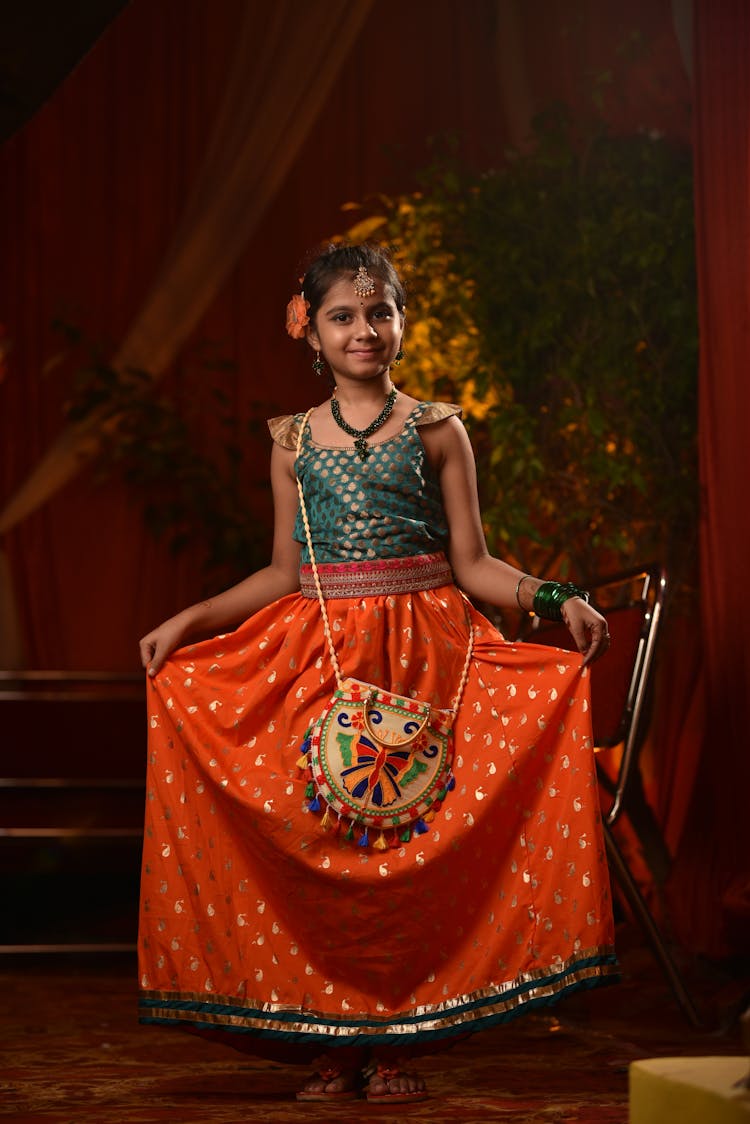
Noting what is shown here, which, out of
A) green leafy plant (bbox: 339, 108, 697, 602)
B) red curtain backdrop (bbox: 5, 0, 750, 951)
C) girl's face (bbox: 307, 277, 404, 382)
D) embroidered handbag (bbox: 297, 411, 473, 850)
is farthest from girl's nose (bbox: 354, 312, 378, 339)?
red curtain backdrop (bbox: 5, 0, 750, 951)

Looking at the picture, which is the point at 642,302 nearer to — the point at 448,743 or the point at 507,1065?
the point at 448,743

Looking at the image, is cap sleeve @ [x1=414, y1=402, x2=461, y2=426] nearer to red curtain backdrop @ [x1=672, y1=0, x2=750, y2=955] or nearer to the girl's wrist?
the girl's wrist

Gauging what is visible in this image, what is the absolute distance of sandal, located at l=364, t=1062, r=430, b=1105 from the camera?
2.17 meters

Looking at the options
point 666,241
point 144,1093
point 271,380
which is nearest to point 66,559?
point 271,380

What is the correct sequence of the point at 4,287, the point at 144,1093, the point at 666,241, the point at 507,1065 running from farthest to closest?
the point at 4,287 < the point at 666,241 < the point at 507,1065 < the point at 144,1093

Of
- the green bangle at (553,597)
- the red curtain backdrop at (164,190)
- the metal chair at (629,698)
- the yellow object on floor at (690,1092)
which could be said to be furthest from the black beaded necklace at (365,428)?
the red curtain backdrop at (164,190)

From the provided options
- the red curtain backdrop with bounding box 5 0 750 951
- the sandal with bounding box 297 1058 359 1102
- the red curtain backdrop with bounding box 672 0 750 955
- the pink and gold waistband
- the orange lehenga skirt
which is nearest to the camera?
the orange lehenga skirt

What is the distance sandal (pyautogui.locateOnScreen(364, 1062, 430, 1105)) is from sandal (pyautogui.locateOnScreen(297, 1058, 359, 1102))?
0.12ft

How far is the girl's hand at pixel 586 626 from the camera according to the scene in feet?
7.09

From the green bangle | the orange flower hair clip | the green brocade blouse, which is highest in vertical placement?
the orange flower hair clip

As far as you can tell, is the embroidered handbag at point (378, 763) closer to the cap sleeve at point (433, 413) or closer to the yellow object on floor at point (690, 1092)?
the cap sleeve at point (433, 413)

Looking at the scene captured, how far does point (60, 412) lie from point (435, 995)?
3009mm

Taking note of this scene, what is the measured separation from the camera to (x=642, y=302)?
3.49 m

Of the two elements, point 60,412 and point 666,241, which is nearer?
point 666,241
